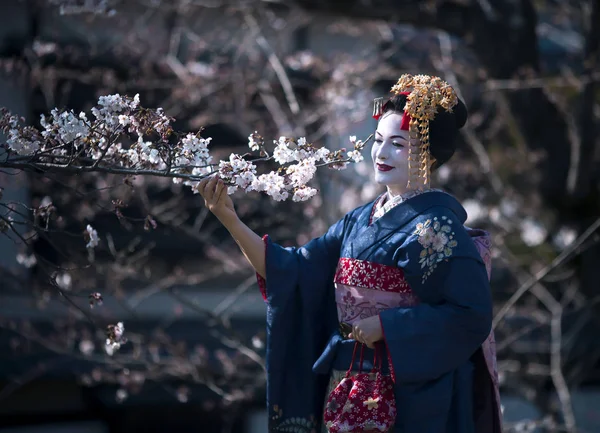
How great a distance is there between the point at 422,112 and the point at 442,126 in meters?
0.10

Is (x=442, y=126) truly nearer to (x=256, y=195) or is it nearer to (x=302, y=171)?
(x=302, y=171)

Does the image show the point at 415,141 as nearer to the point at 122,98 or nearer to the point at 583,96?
the point at 122,98

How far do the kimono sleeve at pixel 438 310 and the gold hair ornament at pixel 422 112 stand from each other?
21 cm

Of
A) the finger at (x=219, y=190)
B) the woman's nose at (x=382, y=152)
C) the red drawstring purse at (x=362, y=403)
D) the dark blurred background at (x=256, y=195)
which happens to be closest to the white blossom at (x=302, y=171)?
the finger at (x=219, y=190)

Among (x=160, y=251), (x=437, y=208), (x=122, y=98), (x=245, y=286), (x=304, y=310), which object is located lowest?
(x=304, y=310)

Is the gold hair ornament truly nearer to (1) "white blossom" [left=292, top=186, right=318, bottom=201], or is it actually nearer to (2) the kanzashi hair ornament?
(2) the kanzashi hair ornament

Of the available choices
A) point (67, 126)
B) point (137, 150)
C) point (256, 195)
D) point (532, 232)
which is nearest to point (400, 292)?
point (137, 150)

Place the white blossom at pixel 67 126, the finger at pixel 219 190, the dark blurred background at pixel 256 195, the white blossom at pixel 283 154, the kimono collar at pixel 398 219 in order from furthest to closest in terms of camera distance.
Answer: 1. the dark blurred background at pixel 256 195
2. the kimono collar at pixel 398 219
3. the finger at pixel 219 190
4. the white blossom at pixel 283 154
5. the white blossom at pixel 67 126

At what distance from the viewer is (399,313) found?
278 centimetres

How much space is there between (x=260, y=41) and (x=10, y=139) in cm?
317

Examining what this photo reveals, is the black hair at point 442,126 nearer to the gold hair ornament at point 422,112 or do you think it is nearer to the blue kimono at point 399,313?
the gold hair ornament at point 422,112

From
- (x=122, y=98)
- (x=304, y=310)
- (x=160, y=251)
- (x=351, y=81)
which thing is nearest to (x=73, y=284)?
(x=160, y=251)

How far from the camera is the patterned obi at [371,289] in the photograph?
288 centimetres

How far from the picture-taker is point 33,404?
7078mm
